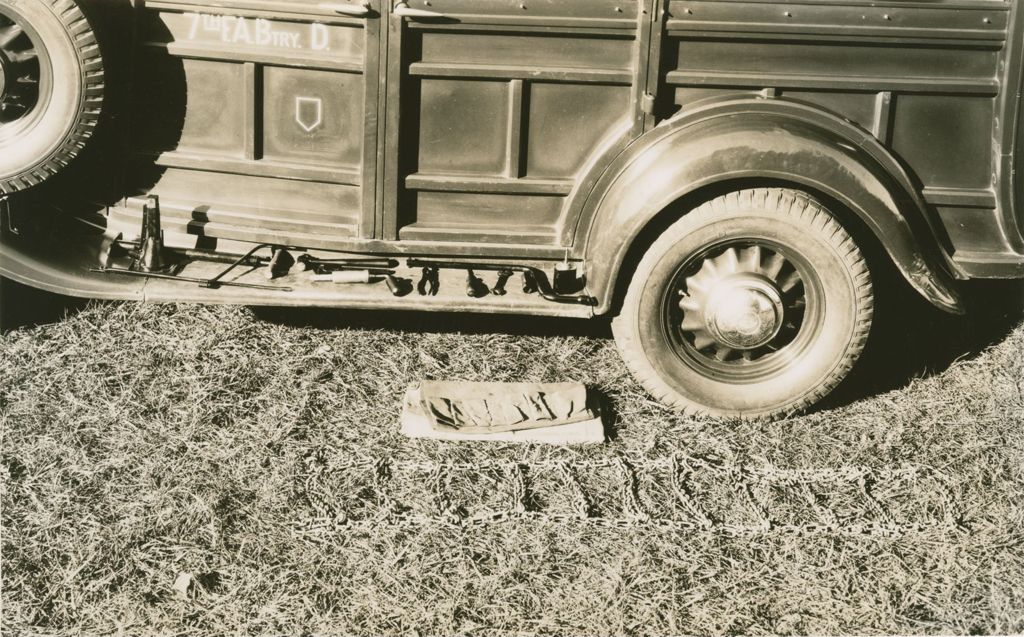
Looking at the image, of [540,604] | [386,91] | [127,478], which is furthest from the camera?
[386,91]

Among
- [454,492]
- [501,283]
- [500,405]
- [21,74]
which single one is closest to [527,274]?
[501,283]

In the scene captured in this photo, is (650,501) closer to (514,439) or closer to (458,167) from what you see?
(514,439)

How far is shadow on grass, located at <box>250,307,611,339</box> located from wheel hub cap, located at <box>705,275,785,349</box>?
2.49ft

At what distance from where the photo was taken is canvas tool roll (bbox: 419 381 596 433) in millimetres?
3895

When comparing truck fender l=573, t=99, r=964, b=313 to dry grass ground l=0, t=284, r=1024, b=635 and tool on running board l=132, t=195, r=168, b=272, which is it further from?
tool on running board l=132, t=195, r=168, b=272

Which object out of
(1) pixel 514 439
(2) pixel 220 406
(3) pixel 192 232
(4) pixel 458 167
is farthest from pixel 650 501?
(3) pixel 192 232

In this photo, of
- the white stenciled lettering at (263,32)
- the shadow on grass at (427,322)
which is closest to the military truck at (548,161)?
the white stenciled lettering at (263,32)

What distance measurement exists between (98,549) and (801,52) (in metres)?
2.94

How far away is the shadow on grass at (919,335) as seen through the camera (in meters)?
4.36

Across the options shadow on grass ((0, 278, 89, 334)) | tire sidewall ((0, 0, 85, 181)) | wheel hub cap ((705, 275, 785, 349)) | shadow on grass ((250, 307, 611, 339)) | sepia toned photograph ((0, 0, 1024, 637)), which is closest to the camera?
sepia toned photograph ((0, 0, 1024, 637))

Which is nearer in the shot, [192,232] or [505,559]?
[505,559]

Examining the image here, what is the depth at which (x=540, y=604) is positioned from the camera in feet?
10.2

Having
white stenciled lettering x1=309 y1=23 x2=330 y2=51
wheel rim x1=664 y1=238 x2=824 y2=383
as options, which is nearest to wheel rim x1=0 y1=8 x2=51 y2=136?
white stenciled lettering x1=309 y1=23 x2=330 y2=51

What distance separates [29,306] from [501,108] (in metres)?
2.18
